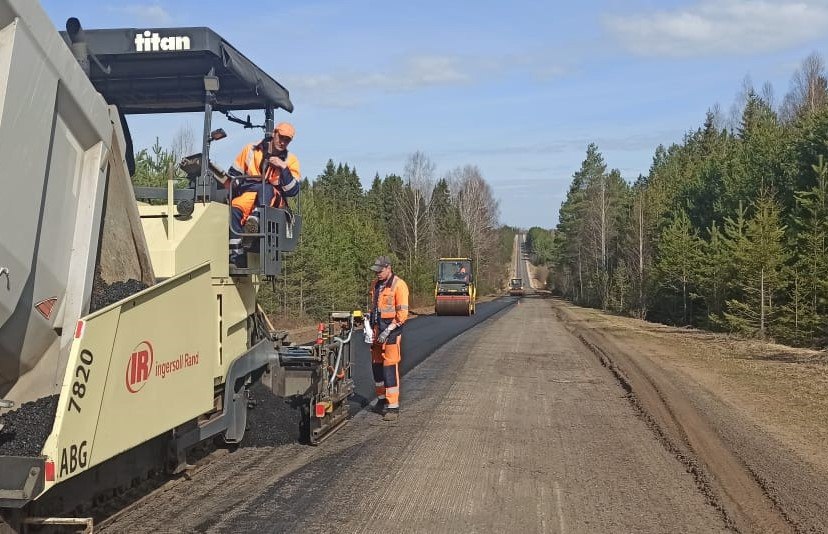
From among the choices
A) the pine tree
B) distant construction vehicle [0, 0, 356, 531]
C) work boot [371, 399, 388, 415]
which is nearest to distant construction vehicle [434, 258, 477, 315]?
the pine tree

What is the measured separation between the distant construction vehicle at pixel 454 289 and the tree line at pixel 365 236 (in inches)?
114

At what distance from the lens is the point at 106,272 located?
14.5 feet

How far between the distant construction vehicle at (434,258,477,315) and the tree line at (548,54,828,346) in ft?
32.7

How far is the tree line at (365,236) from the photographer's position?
25.3 metres

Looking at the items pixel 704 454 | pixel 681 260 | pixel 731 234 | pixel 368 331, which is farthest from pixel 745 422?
pixel 681 260

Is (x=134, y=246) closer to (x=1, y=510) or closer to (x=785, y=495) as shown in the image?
(x=1, y=510)

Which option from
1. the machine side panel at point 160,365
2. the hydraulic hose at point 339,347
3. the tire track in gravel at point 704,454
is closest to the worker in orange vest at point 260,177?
the machine side panel at point 160,365

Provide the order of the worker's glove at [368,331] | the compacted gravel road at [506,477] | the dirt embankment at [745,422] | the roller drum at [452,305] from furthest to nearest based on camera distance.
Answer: the roller drum at [452,305] < the worker's glove at [368,331] < the dirt embankment at [745,422] < the compacted gravel road at [506,477]

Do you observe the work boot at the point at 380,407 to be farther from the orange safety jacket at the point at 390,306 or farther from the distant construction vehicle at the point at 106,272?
the distant construction vehicle at the point at 106,272

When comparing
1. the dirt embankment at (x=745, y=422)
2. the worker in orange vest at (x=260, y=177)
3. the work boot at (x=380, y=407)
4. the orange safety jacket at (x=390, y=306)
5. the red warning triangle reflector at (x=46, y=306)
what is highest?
the worker in orange vest at (x=260, y=177)

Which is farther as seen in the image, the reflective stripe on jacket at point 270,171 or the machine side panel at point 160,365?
the reflective stripe on jacket at point 270,171

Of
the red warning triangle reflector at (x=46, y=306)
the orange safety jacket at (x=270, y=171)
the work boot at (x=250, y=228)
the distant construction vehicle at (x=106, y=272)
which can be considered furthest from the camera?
the orange safety jacket at (x=270, y=171)

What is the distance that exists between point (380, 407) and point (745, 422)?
4.21 m

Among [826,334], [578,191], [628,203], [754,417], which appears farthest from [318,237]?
[578,191]
